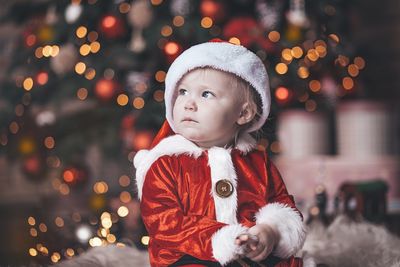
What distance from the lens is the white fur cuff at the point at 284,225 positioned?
1.05m

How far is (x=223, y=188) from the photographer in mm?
1054

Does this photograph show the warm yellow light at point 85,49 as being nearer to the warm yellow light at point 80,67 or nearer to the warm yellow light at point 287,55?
the warm yellow light at point 80,67

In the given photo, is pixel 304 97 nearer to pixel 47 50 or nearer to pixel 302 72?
pixel 302 72

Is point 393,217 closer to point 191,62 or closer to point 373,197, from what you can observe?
point 373,197

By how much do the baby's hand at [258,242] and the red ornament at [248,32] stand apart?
3.76ft

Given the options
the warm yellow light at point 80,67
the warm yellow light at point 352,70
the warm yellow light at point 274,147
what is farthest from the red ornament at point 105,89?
the warm yellow light at point 352,70

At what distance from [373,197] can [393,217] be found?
1.26ft

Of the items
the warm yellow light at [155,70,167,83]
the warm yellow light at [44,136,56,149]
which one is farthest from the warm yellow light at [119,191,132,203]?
the warm yellow light at [155,70,167,83]

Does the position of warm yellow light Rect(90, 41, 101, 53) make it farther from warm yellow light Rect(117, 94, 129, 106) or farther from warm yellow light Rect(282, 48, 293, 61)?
warm yellow light Rect(282, 48, 293, 61)

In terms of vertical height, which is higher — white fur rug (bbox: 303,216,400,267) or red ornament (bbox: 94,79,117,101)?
red ornament (bbox: 94,79,117,101)

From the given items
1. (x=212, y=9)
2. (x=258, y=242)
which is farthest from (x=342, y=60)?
(x=258, y=242)

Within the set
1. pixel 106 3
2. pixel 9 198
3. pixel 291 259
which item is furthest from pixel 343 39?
pixel 9 198

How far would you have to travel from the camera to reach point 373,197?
205 centimetres

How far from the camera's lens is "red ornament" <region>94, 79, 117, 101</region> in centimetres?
224
